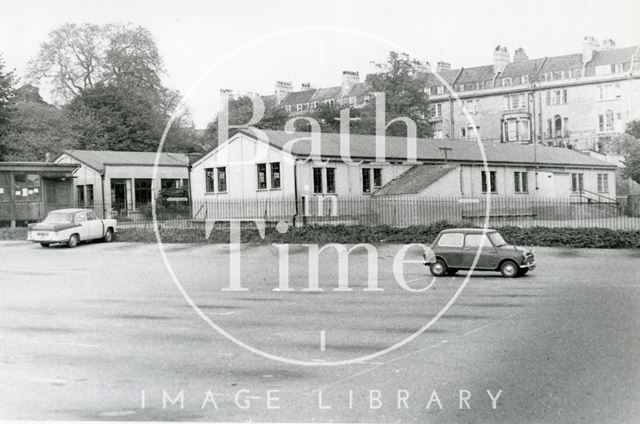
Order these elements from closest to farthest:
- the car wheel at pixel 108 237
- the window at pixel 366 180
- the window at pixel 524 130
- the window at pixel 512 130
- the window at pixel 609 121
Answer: the car wheel at pixel 108 237 < the window at pixel 366 180 < the window at pixel 609 121 < the window at pixel 512 130 < the window at pixel 524 130

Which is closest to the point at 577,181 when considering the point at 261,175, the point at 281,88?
the point at 261,175

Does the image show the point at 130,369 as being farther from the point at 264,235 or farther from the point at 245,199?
the point at 245,199

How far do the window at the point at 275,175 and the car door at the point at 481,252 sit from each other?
19.9 meters

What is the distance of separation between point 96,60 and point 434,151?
34.6 metres

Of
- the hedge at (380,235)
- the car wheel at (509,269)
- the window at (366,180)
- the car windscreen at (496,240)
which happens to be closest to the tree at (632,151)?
the window at (366,180)

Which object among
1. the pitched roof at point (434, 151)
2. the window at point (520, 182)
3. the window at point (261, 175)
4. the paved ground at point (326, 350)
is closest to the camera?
the paved ground at point (326, 350)

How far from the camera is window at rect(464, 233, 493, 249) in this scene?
18344 millimetres

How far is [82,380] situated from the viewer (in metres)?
8.34

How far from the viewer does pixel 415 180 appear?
36.7 metres

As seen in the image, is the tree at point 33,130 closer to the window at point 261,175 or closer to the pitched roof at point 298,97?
the window at point 261,175

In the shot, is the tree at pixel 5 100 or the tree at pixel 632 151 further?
the tree at pixel 632 151

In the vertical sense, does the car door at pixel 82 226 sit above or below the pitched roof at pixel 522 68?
below

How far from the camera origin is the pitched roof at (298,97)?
4412 inches

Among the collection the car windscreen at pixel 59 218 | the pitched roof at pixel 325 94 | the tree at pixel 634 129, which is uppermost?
the pitched roof at pixel 325 94
